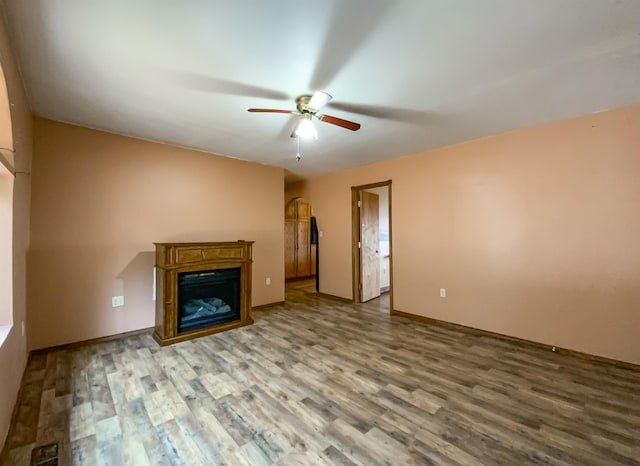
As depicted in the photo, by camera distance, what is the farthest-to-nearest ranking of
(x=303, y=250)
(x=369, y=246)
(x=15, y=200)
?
(x=303, y=250), (x=369, y=246), (x=15, y=200)

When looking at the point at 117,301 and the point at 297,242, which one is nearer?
the point at 117,301

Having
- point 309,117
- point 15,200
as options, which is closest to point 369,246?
point 309,117

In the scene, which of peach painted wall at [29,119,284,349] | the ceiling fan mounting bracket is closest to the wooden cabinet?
peach painted wall at [29,119,284,349]

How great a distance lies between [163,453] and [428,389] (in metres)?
1.82

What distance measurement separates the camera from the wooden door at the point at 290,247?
7.09 metres

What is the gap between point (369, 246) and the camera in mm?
5059

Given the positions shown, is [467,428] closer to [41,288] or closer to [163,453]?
[163,453]

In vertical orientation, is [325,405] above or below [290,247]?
below

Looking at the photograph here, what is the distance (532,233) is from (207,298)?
12.8ft

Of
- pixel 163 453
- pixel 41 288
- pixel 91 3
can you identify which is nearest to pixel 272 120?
pixel 91 3

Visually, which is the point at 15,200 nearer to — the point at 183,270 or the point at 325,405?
the point at 183,270

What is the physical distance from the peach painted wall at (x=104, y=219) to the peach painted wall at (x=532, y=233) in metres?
3.02

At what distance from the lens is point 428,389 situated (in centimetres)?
210

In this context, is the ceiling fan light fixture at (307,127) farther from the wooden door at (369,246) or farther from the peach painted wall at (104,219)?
the wooden door at (369,246)
